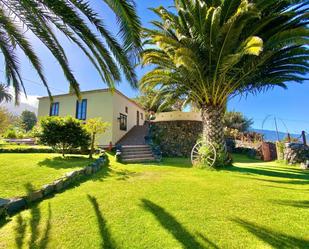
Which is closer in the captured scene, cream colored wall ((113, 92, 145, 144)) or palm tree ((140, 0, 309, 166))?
palm tree ((140, 0, 309, 166))

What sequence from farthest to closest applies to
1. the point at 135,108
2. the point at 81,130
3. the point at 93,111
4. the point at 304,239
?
the point at 135,108 < the point at 93,111 < the point at 81,130 < the point at 304,239

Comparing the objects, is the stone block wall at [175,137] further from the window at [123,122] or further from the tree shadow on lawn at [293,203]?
the tree shadow on lawn at [293,203]

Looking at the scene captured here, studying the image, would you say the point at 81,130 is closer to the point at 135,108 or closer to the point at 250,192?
the point at 250,192

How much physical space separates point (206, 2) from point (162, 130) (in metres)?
10.7

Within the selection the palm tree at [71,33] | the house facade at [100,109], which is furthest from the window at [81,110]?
the palm tree at [71,33]

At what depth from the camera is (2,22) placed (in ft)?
21.2

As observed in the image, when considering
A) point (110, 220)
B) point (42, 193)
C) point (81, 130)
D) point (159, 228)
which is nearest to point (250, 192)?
point (159, 228)

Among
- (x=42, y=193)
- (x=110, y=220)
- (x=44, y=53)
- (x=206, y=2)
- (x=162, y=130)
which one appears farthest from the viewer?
(x=162, y=130)

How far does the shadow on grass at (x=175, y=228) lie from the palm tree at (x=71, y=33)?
139 inches

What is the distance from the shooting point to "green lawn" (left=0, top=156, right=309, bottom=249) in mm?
3885

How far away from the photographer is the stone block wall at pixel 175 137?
18.7 meters

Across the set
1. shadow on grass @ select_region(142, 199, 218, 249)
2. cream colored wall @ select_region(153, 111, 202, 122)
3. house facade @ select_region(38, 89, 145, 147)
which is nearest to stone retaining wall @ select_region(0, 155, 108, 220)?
shadow on grass @ select_region(142, 199, 218, 249)

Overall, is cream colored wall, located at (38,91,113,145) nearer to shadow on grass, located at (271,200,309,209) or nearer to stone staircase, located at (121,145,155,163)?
stone staircase, located at (121,145,155,163)

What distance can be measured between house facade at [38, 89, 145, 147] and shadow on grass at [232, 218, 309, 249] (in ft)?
54.3
